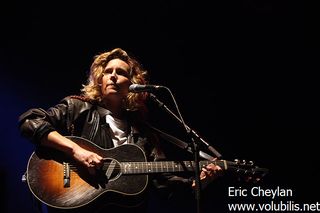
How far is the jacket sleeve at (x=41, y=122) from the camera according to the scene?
7.49ft

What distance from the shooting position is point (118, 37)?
3795mm

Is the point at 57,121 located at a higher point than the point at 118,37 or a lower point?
lower

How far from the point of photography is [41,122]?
2.32 metres

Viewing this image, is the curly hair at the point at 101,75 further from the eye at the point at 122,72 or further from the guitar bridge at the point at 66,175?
the guitar bridge at the point at 66,175

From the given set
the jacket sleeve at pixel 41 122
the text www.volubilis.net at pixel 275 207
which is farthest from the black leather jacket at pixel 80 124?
the text www.volubilis.net at pixel 275 207

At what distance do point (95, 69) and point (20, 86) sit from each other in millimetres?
785

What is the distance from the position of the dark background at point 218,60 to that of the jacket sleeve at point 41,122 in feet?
2.91

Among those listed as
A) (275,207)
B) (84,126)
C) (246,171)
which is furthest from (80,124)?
(275,207)

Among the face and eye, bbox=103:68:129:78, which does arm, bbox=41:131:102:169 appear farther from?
eye, bbox=103:68:129:78

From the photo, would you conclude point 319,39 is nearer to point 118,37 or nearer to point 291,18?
point 291,18

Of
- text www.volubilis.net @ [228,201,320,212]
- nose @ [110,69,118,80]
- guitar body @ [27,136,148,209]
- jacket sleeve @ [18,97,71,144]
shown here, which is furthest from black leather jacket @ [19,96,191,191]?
text www.volubilis.net @ [228,201,320,212]

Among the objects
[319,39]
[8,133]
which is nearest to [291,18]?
[319,39]

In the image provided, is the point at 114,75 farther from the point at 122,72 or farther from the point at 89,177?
the point at 89,177

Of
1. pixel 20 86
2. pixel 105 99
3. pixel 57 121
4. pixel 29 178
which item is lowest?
pixel 29 178
